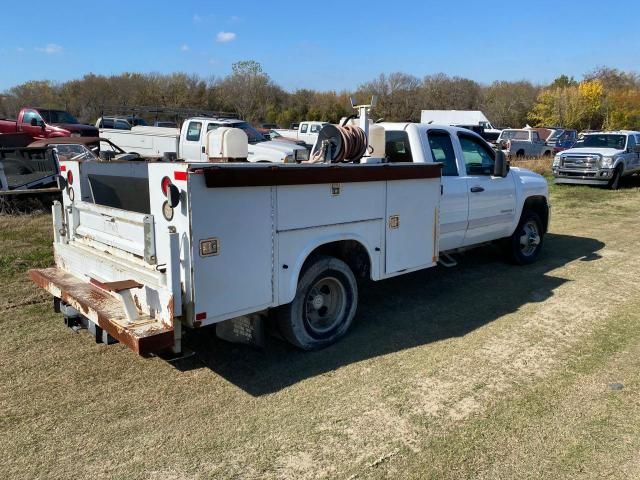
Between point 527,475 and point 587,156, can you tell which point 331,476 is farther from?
point 587,156

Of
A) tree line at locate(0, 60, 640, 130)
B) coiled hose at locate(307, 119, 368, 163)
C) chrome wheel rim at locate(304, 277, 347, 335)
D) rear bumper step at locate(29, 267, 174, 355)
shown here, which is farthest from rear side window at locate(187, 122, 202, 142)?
tree line at locate(0, 60, 640, 130)

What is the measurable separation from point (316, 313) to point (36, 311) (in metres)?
2.91

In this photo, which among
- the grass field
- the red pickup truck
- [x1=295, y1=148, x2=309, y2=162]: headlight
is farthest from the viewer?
the red pickup truck

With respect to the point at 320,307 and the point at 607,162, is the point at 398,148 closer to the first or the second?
the point at 320,307

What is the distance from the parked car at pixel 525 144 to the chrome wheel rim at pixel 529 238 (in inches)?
812

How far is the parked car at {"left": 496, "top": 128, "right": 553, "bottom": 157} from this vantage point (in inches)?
Result: 1114

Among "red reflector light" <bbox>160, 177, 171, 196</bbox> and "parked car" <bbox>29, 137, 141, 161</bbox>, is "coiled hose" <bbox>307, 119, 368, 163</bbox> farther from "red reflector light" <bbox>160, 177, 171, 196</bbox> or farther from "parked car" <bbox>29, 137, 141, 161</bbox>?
"parked car" <bbox>29, 137, 141, 161</bbox>

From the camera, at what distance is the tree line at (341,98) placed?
6125 cm

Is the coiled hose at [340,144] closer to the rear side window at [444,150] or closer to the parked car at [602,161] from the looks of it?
the rear side window at [444,150]

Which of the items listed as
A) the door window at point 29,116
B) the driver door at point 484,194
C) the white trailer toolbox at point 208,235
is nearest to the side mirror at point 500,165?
the driver door at point 484,194

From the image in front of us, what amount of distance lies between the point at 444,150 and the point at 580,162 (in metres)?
13.2

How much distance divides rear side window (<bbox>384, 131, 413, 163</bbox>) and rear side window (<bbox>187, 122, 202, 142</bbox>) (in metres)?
11.2

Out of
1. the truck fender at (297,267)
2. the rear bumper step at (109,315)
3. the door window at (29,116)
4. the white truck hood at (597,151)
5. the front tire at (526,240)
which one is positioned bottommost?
the front tire at (526,240)

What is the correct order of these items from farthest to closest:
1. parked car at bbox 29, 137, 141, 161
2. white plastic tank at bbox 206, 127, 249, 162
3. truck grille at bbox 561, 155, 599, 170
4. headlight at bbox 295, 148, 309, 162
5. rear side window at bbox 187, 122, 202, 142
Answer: truck grille at bbox 561, 155, 599, 170
rear side window at bbox 187, 122, 202, 142
parked car at bbox 29, 137, 141, 161
headlight at bbox 295, 148, 309, 162
white plastic tank at bbox 206, 127, 249, 162
